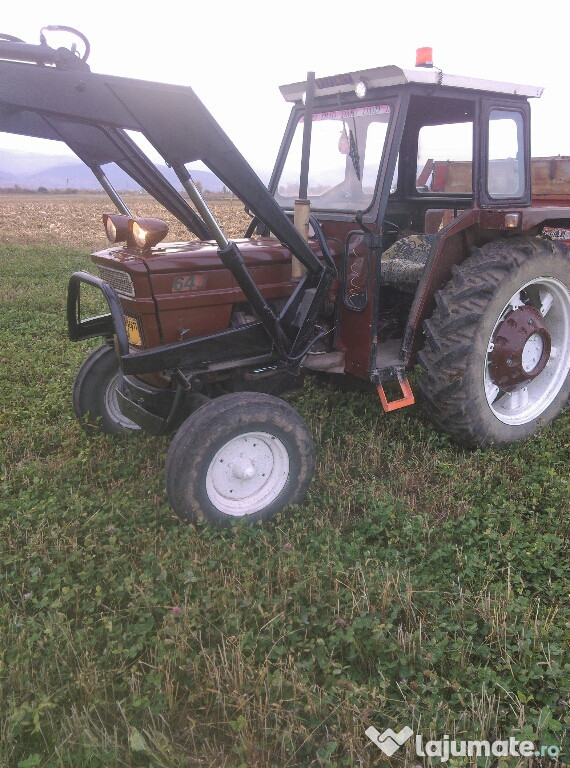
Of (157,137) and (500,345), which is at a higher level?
(157,137)

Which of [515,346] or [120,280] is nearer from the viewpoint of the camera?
[120,280]

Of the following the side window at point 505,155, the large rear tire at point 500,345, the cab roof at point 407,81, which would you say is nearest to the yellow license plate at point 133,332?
the large rear tire at point 500,345

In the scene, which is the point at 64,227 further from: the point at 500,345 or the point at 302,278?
the point at 500,345

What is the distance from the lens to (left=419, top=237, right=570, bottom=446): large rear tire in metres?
3.71

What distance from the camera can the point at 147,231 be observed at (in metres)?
3.16

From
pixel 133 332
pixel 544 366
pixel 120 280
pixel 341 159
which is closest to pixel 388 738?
pixel 133 332

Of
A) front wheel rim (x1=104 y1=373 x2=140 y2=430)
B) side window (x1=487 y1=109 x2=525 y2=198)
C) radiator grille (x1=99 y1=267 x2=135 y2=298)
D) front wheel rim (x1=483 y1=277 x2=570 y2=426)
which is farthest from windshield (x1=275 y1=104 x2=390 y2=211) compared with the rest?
front wheel rim (x1=104 y1=373 x2=140 y2=430)

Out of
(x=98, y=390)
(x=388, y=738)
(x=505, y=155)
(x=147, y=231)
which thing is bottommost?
(x=388, y=738)

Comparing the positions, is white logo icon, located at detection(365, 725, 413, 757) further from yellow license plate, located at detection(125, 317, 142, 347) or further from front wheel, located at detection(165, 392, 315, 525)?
yellow license plate, located at detection(125, 317, 142, 347)

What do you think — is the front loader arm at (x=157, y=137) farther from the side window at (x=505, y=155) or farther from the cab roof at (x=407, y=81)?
the side window at (x=505, y=155)

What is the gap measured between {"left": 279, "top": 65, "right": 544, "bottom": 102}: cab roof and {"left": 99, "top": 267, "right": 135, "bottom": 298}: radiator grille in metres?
1.76

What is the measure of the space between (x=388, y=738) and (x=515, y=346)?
271cm

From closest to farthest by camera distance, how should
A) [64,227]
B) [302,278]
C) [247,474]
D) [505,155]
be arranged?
[247,474], [302,278], [505,155], [64,227]

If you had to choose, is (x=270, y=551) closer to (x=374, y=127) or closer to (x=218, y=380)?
(x=218, y=380)
